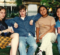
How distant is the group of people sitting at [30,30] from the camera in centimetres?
204

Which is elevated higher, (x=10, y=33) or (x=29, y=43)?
(x=10, y=33)

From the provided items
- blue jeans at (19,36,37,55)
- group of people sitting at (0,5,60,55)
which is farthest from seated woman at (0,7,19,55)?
blue jeans at (19,36,37,55)

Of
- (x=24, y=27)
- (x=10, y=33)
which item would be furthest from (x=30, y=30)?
(x=10, y=33)

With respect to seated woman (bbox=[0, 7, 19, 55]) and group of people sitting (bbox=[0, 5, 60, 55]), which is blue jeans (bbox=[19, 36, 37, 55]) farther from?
seated woman (bbox=[0, 7, 19, 55])

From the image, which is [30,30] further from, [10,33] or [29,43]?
[10,33]

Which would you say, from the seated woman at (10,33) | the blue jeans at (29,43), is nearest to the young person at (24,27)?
the blue jeans at (29,43)

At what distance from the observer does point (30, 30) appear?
240 centimetres

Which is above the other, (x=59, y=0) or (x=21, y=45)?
(x=59, y=0)

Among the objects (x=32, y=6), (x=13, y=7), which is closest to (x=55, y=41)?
(x=32, y=6)

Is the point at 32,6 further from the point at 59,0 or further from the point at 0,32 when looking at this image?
the point at 0,32

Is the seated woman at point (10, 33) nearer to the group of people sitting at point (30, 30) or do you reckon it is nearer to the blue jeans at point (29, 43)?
the group of people sitting at point (30, 30)

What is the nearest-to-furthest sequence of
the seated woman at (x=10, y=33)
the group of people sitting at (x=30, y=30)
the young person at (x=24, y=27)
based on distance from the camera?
the seated woman at (x=10, y=33) → the group of people sitting at (x=30, y=30) → the young person at (x=24, y=27)

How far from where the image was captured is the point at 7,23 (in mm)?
2365

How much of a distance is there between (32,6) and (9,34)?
15.4 m
